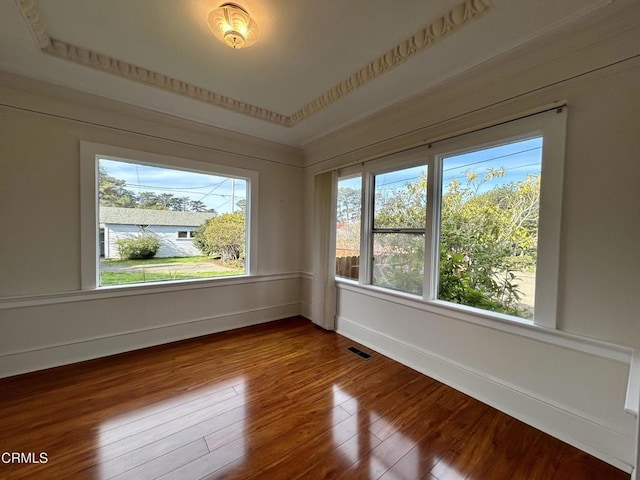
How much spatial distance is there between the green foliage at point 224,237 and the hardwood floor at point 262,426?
1.37 metres

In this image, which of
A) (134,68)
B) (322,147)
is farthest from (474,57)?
(134,68)

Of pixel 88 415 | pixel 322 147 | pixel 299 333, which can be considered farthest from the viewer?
pixel 322 147

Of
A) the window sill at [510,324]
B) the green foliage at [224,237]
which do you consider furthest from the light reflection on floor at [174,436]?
the green foliage at [224,237]

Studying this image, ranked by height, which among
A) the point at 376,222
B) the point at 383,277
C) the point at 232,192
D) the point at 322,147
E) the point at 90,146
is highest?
the point at 322,147

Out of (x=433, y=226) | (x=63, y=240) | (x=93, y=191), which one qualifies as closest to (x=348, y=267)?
(x=433, y=226)

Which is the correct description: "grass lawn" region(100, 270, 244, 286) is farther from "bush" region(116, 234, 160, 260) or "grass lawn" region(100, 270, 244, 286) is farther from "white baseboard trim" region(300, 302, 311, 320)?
"white baseboard trim" region(300, 302, 311, 320)

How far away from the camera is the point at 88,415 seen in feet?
5.92

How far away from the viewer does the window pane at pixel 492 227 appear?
1929 mm

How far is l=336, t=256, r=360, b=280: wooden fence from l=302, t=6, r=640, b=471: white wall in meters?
1.40

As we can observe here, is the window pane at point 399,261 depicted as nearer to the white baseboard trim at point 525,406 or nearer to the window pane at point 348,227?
the window pane at point 348,227

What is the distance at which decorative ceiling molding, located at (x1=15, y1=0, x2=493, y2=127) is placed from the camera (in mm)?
1538

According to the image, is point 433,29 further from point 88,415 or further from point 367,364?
point 88,415

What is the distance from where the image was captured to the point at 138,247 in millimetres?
2938

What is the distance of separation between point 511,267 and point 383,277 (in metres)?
1.26
